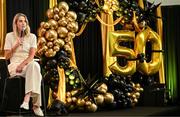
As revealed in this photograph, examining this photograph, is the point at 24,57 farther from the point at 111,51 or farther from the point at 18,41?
the point at 111,51

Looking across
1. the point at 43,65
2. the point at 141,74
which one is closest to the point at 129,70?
the point at 141,74

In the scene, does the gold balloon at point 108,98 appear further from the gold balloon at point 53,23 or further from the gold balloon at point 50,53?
the gold balloon at point 53,23

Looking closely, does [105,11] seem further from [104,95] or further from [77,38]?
[104,95]

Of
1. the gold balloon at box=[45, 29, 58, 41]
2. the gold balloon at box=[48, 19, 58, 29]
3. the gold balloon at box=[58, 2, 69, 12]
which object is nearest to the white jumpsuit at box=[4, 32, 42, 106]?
the gold balloon at box=[45, 29, 58, 41]

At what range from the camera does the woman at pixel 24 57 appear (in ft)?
13.7

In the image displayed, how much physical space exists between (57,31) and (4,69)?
896 millimetres

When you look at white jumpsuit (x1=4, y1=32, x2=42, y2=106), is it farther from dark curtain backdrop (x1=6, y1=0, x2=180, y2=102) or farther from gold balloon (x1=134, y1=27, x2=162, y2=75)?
gold balloon (x1=134, y1=27, x2=162, y2=75)

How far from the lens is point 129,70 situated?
6242mm

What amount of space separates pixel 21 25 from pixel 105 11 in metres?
2.11

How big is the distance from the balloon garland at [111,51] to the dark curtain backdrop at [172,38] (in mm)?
1078

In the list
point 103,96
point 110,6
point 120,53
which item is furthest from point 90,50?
point 103,96

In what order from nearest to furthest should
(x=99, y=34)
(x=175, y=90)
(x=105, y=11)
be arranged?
(x=105, y=11), (x=99, y=34), (x=175, y=90)

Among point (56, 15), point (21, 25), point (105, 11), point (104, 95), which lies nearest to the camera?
point (21, 25)

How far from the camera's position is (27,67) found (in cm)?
423
